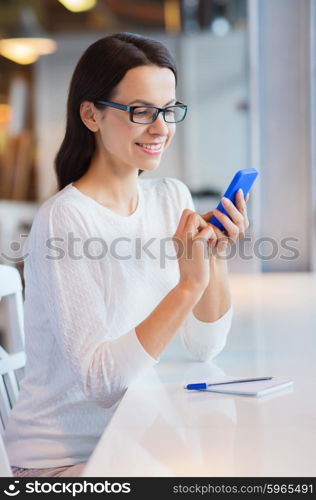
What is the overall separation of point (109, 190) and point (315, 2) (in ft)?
6.05

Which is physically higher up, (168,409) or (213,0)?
(213,0)

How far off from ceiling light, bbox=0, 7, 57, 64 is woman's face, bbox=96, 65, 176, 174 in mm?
5483

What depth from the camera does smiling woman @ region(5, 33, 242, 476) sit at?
4.21ft

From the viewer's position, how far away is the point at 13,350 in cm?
170

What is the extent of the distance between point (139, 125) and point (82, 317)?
355 millimetres

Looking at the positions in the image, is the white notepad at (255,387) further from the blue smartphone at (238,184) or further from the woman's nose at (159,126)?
the woman's nose at (159,126)

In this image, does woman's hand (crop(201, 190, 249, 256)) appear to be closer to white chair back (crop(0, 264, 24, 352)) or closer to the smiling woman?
the smiling woman

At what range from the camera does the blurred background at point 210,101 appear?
3078 mm

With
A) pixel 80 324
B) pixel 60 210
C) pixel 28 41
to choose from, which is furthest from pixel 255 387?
pixel 28 41

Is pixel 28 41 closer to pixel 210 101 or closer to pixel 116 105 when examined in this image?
pixel 210 101

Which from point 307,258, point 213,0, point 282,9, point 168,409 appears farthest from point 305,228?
point 213,0

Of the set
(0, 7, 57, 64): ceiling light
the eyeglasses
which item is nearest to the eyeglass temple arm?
the eyeglasses

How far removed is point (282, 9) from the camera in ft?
10.0

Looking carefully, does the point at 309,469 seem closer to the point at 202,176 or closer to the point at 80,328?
the point at 80,328
